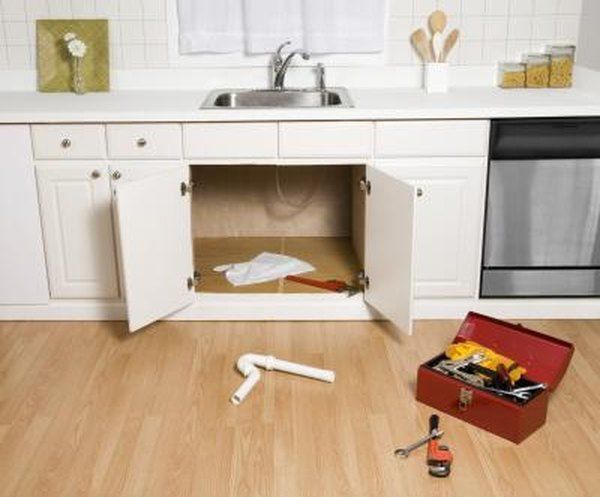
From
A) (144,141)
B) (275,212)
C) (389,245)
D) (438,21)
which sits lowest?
(275,212)

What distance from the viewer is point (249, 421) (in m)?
2.30

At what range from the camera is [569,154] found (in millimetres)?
2766

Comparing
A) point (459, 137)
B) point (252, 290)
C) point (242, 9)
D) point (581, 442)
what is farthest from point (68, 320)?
point (581, 442)

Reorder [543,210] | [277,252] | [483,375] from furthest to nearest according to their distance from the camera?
[277,252] → [543,210] → [483,375]

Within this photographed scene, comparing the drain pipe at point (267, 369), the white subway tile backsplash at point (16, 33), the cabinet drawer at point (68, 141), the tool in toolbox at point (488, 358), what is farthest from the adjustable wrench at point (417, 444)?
the white subway tile backsplash at point (16, 33)

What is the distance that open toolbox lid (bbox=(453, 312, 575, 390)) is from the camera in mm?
2439

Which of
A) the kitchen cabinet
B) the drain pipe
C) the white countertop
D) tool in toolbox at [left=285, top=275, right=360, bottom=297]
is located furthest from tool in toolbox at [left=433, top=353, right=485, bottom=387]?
the white countertop

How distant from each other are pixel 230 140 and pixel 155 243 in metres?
0.47

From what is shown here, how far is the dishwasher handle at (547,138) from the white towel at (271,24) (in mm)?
1025

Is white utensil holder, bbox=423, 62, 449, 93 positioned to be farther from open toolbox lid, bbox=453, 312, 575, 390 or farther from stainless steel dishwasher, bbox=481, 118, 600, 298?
open toolbox lid, bbox=453, 312, 575, 390

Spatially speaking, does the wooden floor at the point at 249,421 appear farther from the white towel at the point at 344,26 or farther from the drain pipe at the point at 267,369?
the white towel at the point at 344,26

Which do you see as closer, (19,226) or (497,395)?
(497,395)

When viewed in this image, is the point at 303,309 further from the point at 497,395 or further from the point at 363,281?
the point at 497,395

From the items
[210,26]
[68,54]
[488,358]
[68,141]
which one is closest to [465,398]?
[488,358]
